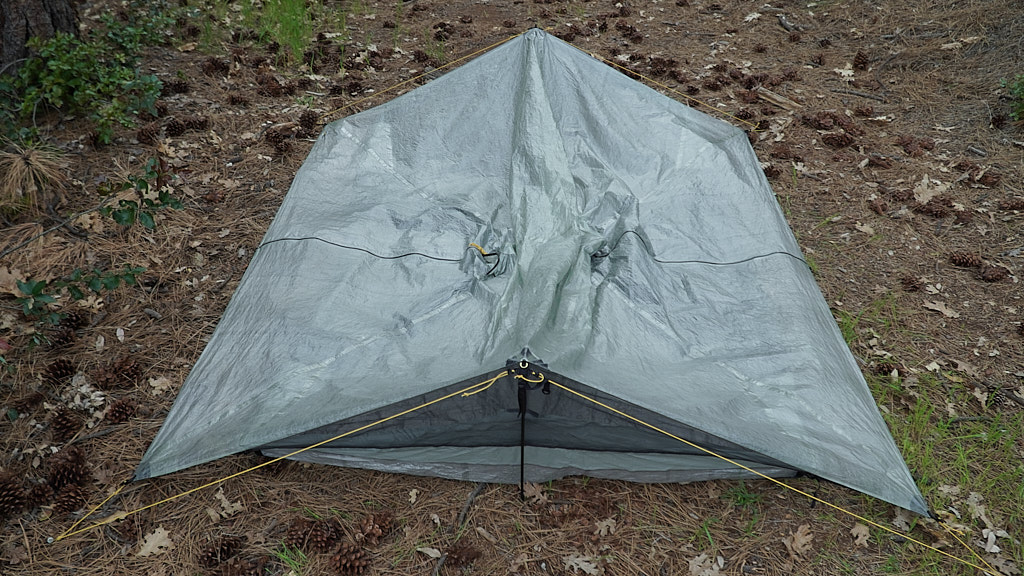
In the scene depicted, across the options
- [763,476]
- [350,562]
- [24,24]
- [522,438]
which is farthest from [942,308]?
[24,24]

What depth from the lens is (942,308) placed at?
2980 millimetres

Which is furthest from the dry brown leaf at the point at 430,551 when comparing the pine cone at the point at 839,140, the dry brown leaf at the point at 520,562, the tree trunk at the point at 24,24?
the pine cone at the point at 839,140

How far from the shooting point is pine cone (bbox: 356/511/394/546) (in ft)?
6.74

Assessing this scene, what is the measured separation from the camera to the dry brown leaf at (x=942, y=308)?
2953mm

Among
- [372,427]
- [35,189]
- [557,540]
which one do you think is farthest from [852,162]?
[35,189]

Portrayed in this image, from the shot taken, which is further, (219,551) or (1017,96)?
(1017,96)

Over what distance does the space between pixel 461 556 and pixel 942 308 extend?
2.55 m

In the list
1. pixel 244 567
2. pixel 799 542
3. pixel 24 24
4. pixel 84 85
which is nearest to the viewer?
pixel 244 567

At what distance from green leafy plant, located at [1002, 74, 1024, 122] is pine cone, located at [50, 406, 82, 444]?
17.6ft

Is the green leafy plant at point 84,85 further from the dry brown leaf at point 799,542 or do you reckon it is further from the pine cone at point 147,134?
the dry brown leaf at point 799,542

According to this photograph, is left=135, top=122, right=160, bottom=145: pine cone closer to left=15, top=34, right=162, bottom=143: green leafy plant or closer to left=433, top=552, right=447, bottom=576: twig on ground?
left=15, top=34, right=162, bottom=143: green leafy plant

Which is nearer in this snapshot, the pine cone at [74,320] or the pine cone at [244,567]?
the pine cone at [244,567]

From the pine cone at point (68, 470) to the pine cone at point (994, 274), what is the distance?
4.04 metres

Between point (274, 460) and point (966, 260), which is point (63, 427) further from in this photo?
point (966, 260)
